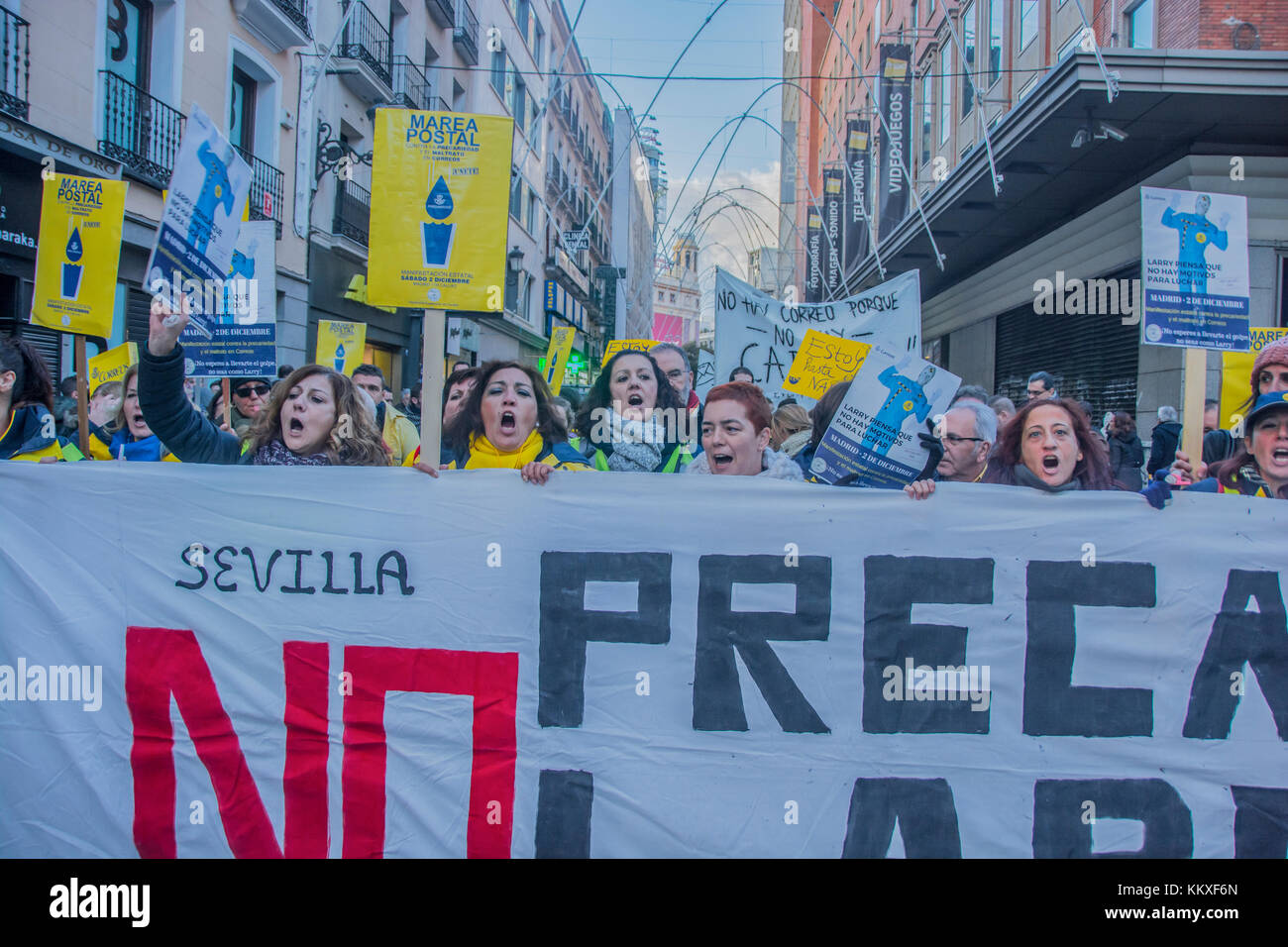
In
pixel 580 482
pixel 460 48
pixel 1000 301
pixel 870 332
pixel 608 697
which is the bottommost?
pixel 608 697

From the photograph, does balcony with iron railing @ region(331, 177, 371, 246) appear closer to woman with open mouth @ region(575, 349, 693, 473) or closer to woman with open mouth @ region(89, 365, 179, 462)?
woman with open mouth @ region(89, 365, 179, 462)

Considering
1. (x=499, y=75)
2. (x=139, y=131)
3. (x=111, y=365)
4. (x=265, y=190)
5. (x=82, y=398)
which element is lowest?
(x=82, y=398)

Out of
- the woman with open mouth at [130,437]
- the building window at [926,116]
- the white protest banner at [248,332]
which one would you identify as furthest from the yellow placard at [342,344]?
the building window at [926,116]

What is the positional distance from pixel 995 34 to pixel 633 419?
1683 centimetres

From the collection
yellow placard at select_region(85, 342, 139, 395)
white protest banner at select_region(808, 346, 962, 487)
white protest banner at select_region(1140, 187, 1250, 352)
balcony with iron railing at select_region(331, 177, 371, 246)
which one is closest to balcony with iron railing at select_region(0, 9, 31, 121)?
yellow placard at select_region(85, 342, 139, 395)

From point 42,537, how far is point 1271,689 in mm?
3861

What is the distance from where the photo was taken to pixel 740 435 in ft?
11.1

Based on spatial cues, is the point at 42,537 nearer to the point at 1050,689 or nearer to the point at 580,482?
the point at 580,482

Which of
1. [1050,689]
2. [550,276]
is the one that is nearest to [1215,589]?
[1050,689]

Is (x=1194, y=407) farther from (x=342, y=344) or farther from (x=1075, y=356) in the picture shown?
(x=1075, y=356)

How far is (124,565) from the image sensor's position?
3.00 m

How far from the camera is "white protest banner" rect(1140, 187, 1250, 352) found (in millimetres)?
3557

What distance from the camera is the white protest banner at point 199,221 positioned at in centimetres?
315

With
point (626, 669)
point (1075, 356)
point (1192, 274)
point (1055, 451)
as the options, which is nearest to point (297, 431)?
point (626, 669)
